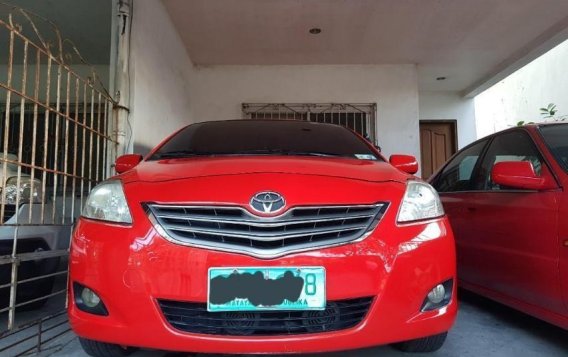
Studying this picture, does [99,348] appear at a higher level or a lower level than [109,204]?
lower

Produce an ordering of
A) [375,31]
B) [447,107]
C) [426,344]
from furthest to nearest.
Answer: [447,107]
[375,31]
[426,344]

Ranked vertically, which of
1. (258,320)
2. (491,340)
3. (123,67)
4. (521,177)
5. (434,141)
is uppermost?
(123,67)

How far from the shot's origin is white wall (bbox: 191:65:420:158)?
7078 mm

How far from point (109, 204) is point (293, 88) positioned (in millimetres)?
5558

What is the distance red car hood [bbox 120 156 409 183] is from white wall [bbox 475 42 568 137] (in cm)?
789

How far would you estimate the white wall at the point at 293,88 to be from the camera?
7.08 meters

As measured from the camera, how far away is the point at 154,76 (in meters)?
4.94

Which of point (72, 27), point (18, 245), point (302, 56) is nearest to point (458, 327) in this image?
point (18, 245)

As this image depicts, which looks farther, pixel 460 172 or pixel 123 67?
pixel 123 67

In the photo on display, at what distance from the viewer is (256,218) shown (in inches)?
64.3

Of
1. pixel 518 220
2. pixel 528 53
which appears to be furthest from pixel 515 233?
pixel 528 53

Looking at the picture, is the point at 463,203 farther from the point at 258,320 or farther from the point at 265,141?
the point at 258,320

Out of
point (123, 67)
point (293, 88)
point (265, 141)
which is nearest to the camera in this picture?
point (265, 141)

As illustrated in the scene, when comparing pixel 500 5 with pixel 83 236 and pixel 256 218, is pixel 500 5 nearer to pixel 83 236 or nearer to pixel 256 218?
pixel 256 218
